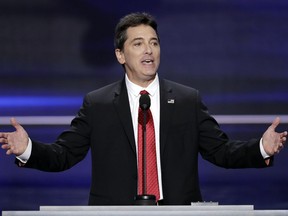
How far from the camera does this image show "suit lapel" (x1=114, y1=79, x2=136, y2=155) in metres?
3.28

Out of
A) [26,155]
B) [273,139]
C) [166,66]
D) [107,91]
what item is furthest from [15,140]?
[166,66]

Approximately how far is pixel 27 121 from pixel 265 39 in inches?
58.2

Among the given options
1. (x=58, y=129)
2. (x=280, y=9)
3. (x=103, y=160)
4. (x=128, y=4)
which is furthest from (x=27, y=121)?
(x=280, y=9)

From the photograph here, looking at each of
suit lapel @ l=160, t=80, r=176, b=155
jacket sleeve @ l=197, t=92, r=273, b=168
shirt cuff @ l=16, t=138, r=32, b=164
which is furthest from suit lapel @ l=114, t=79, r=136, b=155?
shirt cuff @ l=16, t=138, r=32, b=164

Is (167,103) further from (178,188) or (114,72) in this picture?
(114,72)

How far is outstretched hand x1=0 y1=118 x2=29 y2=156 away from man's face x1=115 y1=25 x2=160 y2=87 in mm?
681

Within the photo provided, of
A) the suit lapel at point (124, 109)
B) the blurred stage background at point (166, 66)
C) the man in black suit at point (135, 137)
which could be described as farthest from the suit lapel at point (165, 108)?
the blurred stage background at point (166, 66)

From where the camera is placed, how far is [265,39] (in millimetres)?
4512

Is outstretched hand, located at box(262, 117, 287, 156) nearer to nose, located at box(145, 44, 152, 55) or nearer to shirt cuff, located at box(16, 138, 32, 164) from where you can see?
nose, located at box(145, 44, 152, 55)

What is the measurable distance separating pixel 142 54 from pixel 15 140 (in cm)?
77

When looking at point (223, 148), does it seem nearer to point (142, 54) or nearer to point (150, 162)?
point (150, 162)

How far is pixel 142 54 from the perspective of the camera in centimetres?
339

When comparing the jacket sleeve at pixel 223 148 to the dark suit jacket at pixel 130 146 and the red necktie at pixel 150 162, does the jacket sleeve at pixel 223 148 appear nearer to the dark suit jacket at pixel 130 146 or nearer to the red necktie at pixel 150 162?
the dark suit jacket at pixel 130 146

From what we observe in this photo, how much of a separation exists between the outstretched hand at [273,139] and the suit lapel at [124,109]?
60 centimetres
